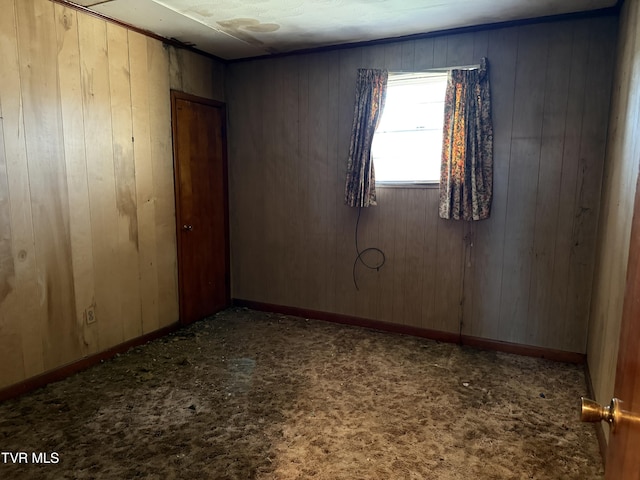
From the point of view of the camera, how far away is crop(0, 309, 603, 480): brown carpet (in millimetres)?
1979

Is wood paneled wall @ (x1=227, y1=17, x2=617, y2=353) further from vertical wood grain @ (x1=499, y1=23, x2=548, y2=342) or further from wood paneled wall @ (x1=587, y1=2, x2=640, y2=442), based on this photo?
wood paneled wall @ (x1=587, y1=2, x2=640, y2=442)

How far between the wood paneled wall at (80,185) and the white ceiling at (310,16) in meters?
0.30

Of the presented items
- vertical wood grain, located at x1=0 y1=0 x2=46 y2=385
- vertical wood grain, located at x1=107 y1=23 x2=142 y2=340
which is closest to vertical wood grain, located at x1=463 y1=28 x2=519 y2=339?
vertical wood grain, located at x1=107 y1=23 x2=142 y2=340

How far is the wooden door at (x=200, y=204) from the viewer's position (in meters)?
3.73

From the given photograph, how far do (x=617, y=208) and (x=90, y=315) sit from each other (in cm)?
346

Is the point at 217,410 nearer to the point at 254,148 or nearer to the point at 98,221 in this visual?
the point at 98,221

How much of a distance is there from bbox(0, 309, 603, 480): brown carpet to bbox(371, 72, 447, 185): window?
4.85 feet

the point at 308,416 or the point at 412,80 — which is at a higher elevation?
the point at 412,80

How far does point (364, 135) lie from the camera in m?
3.51

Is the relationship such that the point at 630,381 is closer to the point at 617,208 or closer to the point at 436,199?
the point at 617,208

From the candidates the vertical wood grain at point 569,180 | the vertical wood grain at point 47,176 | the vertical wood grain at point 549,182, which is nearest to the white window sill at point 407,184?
the vertical wood grain at point 549,182

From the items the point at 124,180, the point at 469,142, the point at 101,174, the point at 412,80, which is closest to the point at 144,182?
the point at 124,180

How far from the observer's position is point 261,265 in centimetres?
429

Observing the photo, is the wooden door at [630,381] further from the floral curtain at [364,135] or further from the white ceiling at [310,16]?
the floral curtain at [364,135]
